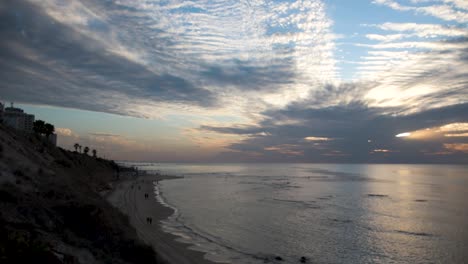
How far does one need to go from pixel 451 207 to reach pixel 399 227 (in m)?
30.4

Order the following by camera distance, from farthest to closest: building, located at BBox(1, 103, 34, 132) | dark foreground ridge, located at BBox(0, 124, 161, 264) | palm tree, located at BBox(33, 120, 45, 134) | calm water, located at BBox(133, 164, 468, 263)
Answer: building, located at BBox(1, 103, 34, 132)
palm tree, located at BBox(33, 120, 45, 134)
calm water, located at BBox(133, 164, 468, 263)
dark foreground ridge, located at BBox(0, 124, 161, 264)

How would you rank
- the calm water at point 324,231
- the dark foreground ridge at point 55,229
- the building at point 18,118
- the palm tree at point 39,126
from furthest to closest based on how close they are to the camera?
the building at point 18,118 < the palm tree at point 39,126 < the calm water at point 324,231 < the dark foreground ridge at point 55,229

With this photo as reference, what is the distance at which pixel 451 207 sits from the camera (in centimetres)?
7238

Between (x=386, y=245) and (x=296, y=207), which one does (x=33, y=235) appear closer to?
(x=386, y=245)

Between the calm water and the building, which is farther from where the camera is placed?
the building

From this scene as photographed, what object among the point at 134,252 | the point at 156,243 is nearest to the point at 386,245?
the point at 156,243

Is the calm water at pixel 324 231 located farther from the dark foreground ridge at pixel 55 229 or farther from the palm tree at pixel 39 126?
the palm tree at pixel 39 126

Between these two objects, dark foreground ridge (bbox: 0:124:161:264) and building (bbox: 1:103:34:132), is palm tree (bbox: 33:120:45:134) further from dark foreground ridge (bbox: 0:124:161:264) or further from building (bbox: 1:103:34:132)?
dark foreground ridge (bbox: 0:124:161:264)

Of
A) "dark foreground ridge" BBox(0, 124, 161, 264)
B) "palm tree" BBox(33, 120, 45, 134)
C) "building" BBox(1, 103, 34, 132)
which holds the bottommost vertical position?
"dark foreground ridge" BBox(0, 124, 161, 264)

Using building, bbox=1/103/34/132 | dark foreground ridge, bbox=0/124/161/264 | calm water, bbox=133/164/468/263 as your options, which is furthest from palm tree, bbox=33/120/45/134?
dark foreground ridge, bbox=0/124/161/264

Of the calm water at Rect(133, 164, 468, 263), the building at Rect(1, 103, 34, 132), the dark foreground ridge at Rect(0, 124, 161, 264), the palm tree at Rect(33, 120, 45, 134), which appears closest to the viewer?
the dark foreground ridge at Rect(0, 124, 161, 264)

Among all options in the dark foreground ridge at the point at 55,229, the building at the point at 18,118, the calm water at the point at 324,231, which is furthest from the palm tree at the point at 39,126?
the dark foreground ridge at the point at 55,229

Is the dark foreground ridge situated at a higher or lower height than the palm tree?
lower

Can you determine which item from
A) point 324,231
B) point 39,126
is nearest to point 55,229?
point 324,231
